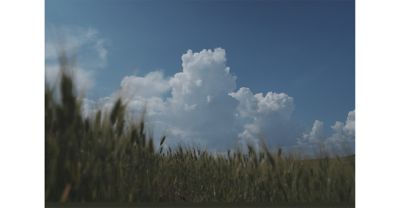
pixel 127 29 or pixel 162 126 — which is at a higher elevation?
pixel 127 29

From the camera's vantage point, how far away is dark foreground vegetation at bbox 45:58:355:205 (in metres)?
3.89

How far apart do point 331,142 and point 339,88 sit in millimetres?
405

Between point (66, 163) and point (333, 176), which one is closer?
point (66, 163)

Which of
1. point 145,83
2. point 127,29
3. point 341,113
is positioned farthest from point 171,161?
point 341,113

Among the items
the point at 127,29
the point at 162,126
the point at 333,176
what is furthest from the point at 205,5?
the point at 333,176

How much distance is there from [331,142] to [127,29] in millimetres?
1707

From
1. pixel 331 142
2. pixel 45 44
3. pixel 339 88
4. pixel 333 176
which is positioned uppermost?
pixel 45 44

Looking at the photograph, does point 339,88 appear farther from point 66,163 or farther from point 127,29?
point 66,163

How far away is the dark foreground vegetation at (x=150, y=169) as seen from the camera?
389cm

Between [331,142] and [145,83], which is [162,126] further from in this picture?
[331,142]

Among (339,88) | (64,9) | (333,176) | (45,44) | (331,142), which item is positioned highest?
(64,9)

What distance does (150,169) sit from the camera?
13.2ft

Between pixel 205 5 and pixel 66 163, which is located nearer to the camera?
pixel 66 163

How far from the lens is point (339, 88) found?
412 centimetres
